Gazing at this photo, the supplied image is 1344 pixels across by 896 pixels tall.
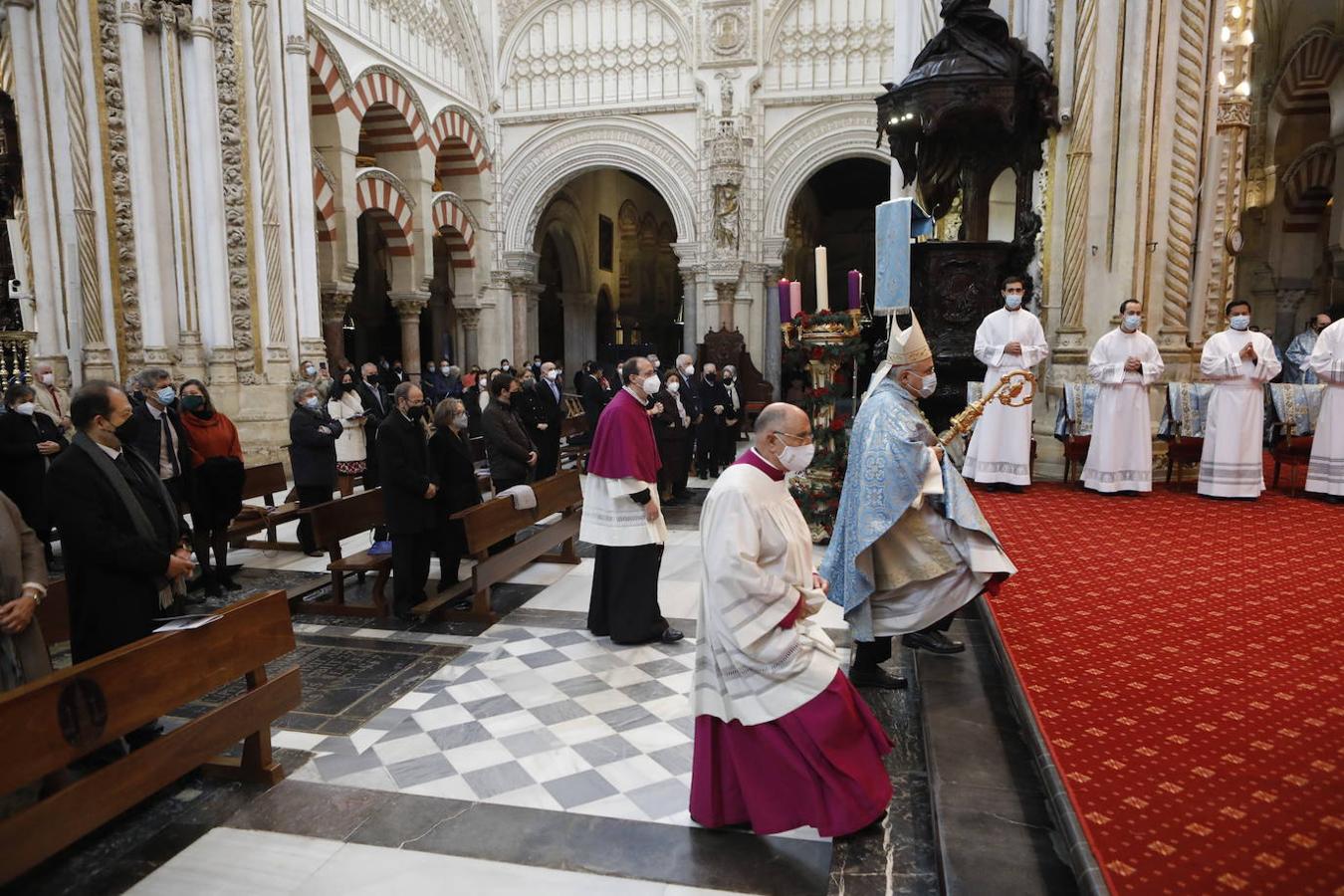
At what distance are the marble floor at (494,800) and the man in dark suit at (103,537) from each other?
69 cm

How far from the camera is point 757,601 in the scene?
2.53 metres

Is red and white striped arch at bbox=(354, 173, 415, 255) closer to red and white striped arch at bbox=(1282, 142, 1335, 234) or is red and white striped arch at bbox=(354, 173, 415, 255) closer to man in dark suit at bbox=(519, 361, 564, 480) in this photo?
man in dark suit at bbox=(519, 361, 564, 480)

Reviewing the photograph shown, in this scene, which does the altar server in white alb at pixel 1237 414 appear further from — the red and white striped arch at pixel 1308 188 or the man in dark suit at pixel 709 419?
the red and white striped arch at pixel 1308 188

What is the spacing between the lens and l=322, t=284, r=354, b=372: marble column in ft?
41.8

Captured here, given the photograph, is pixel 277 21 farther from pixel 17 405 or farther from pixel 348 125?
pixel 17 405

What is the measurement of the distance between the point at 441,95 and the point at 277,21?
5.53 metres

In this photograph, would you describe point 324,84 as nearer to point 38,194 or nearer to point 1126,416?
point 38,194

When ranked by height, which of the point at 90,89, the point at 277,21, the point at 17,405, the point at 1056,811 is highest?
the point at 277,21

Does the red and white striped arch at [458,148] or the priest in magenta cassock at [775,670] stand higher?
the red and white striped arch at [458,148]

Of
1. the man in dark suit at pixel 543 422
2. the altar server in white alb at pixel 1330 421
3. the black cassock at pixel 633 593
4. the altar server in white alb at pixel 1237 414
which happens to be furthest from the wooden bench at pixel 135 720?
the altar server in white alb at pixel 1330 421

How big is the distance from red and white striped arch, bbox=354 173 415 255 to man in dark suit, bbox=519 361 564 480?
20.9 feet

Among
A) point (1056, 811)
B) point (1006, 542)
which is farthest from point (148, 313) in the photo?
point (1056, 811)

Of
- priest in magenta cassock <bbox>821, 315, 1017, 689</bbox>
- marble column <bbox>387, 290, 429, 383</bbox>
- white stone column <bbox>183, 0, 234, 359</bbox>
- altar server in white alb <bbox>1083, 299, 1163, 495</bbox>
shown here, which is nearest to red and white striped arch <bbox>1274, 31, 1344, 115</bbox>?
altar server in white alb <bbox>1083, 299, 1163, 495</bbox>

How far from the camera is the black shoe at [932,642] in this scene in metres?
3.80
